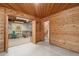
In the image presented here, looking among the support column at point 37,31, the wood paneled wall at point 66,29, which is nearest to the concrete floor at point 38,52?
the wood paneled wall at point 66,29

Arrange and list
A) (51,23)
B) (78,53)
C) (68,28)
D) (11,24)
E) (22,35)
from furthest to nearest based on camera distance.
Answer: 1. (22,35)
2. (11,24)
3. (51,23)
4. (68,28)
5. (78,53)

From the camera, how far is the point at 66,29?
4246mm

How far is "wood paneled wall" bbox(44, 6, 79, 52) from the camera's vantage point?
Result: 3707mm

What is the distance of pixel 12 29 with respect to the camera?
31.3 ft

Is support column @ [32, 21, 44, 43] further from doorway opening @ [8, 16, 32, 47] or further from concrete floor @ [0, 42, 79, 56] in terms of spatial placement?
doorway opening @ [8, 16, 32, 47]

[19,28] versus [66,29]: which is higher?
[19,28]

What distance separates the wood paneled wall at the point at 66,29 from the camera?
371 cm

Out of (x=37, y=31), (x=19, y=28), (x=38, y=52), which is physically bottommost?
(x=38, y=52)

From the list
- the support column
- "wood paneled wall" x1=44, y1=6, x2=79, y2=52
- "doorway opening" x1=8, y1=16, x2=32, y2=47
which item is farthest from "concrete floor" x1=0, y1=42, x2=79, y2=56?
"doorway opening" x1=8, y1=16, x2=32, y2=47

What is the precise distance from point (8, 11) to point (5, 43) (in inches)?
60.8

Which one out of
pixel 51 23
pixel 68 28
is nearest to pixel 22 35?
pixel 51 23

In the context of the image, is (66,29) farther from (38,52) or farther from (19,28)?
(19,28)

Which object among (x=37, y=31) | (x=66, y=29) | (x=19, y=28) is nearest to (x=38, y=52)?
(x=66, y=29)

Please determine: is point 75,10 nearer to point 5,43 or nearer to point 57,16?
point 57,16
